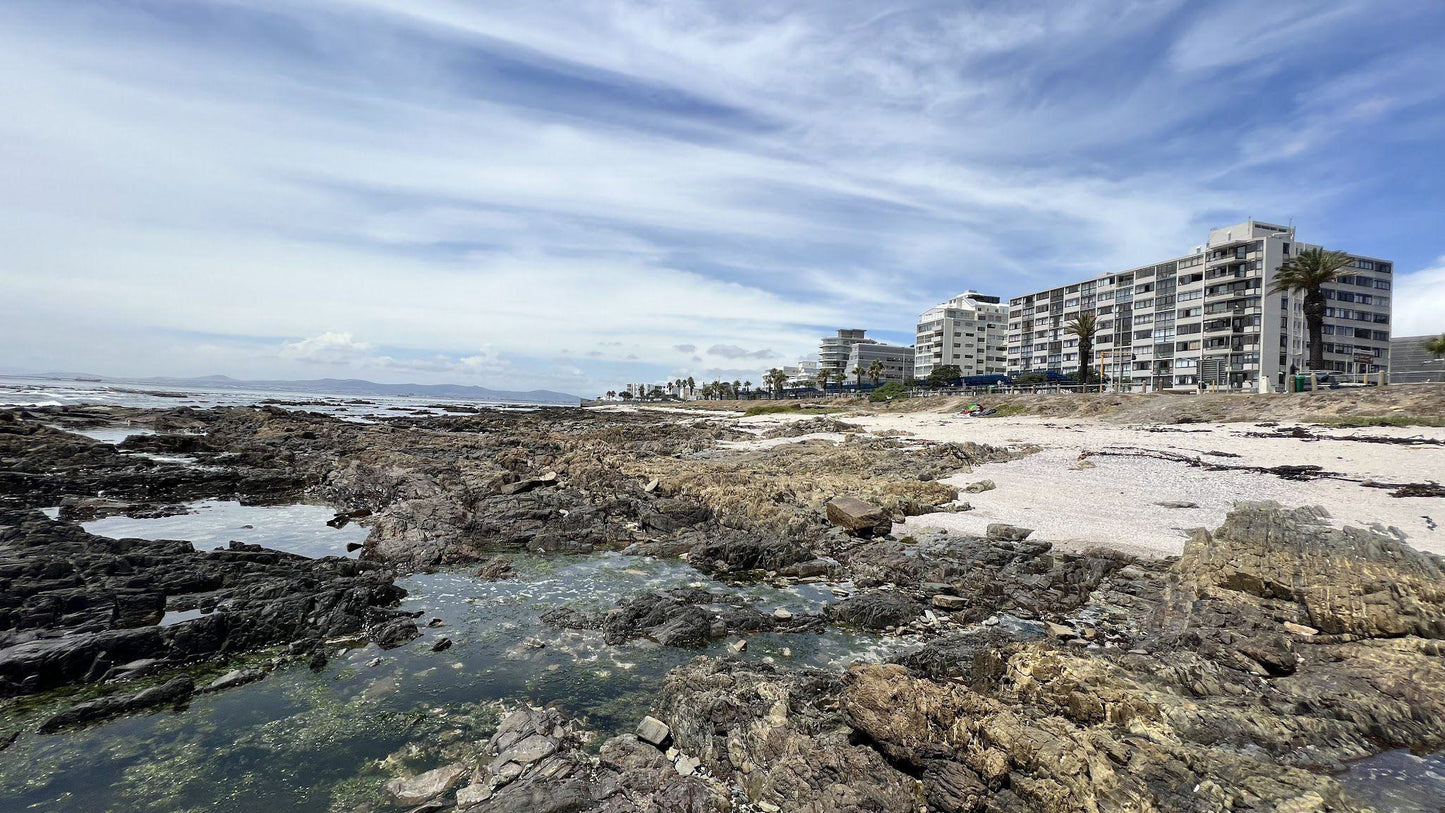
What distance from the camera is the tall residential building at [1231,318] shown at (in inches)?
3285

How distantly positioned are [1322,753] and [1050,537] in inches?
404

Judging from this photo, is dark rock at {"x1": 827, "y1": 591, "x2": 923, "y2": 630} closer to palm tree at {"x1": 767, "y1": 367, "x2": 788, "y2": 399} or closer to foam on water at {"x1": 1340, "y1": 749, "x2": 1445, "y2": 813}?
foam on water at {"x1": 1340, "y1": 749, "x2": 1445, "y2": 813}

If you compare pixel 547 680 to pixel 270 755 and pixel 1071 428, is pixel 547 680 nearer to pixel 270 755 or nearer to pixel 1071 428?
pixel 270 755

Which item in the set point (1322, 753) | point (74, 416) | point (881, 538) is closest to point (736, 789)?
point (1322, 753)

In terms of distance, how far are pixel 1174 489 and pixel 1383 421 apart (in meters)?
26.4

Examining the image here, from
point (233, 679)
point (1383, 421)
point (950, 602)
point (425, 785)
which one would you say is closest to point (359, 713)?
point (425, 785)

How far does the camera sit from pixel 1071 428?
46.2m

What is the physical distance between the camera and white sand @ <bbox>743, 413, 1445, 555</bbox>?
17250 mm

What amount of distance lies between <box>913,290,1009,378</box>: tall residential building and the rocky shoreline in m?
141

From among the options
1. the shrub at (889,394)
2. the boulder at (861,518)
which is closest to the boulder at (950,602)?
the boulder at (861,518)

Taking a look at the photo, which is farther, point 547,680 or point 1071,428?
point 1071,428

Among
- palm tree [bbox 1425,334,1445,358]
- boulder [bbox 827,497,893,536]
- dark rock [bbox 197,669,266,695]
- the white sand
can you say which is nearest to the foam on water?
the white sand

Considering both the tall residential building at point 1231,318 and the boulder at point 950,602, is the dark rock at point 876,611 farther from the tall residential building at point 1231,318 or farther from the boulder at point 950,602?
the tall residential building at point 1231,318

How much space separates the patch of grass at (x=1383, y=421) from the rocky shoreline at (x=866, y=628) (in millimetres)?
32726
